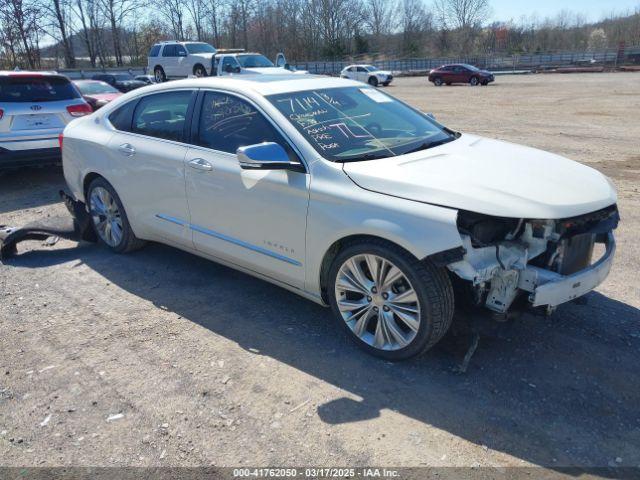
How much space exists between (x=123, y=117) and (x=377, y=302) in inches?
125

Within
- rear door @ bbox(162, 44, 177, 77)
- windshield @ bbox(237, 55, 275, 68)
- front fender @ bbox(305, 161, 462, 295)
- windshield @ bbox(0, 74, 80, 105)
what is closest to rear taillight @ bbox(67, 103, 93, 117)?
windshield @ bbox(0, 74, 80, 105)

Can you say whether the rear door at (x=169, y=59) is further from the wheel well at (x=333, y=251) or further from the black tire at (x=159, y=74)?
the wheel well at (x=333, y=251)

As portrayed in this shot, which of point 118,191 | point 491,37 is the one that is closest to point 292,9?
point 491,37

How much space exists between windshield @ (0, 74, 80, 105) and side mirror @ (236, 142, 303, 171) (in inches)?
237

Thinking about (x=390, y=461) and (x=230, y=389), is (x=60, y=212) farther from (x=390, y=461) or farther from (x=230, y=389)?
(x=390, y=461)

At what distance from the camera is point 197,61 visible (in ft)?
80.9

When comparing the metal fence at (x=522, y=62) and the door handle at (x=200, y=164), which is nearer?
the door handle at (x=200, y=164)

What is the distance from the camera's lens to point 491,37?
8238cm

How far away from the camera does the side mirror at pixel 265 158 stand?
3.46 m

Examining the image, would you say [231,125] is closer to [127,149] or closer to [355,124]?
[355,124]

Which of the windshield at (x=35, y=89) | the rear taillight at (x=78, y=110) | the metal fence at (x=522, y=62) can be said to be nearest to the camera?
the windshield at (x=35, y=89)

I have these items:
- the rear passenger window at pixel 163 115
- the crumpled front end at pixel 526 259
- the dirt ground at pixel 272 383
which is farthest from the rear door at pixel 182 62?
the crumpled front end at pixel 526 259

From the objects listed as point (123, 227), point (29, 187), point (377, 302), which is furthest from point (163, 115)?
point (29, 187)

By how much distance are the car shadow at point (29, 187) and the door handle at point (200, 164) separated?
4192 mm
